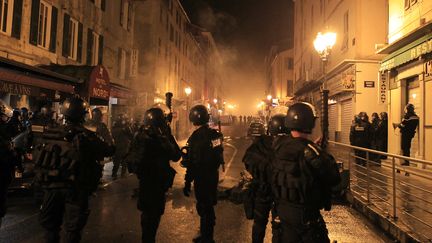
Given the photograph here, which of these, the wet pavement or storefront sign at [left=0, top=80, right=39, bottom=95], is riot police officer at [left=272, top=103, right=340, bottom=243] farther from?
storefront sign at [left=0, top=80, right=39, bottom=95]

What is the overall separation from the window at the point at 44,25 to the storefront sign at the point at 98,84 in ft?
7.14

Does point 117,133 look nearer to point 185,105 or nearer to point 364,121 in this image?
point 364,121

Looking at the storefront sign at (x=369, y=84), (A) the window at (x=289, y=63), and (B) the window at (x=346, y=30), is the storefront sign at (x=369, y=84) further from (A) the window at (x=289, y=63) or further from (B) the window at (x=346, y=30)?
(A) the window at (x=289, y=63)

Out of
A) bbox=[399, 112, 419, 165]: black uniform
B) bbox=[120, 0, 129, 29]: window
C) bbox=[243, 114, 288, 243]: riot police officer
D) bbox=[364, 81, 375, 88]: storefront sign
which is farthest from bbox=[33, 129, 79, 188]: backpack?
bbox=[120, 0, 129, 29]: window

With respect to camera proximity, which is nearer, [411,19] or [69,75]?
[411,19]

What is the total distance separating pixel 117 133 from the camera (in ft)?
33.0

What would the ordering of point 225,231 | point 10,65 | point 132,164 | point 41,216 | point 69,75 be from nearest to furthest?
point 41,216 → point 132,164 → point 225,231 → point 10,65 → point 69,75

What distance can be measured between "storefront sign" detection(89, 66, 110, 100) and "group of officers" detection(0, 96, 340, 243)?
7848 mm

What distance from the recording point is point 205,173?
4.71m

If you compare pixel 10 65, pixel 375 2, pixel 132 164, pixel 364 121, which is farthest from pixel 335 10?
pixel 132 164

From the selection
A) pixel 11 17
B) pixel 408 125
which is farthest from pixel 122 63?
pixel 408 125

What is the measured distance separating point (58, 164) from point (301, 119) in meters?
2.78

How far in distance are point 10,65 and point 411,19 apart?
40.4 feet

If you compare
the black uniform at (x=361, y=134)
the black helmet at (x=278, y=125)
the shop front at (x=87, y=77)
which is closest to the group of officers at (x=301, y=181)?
the black helmet at (x=278, y=125)
